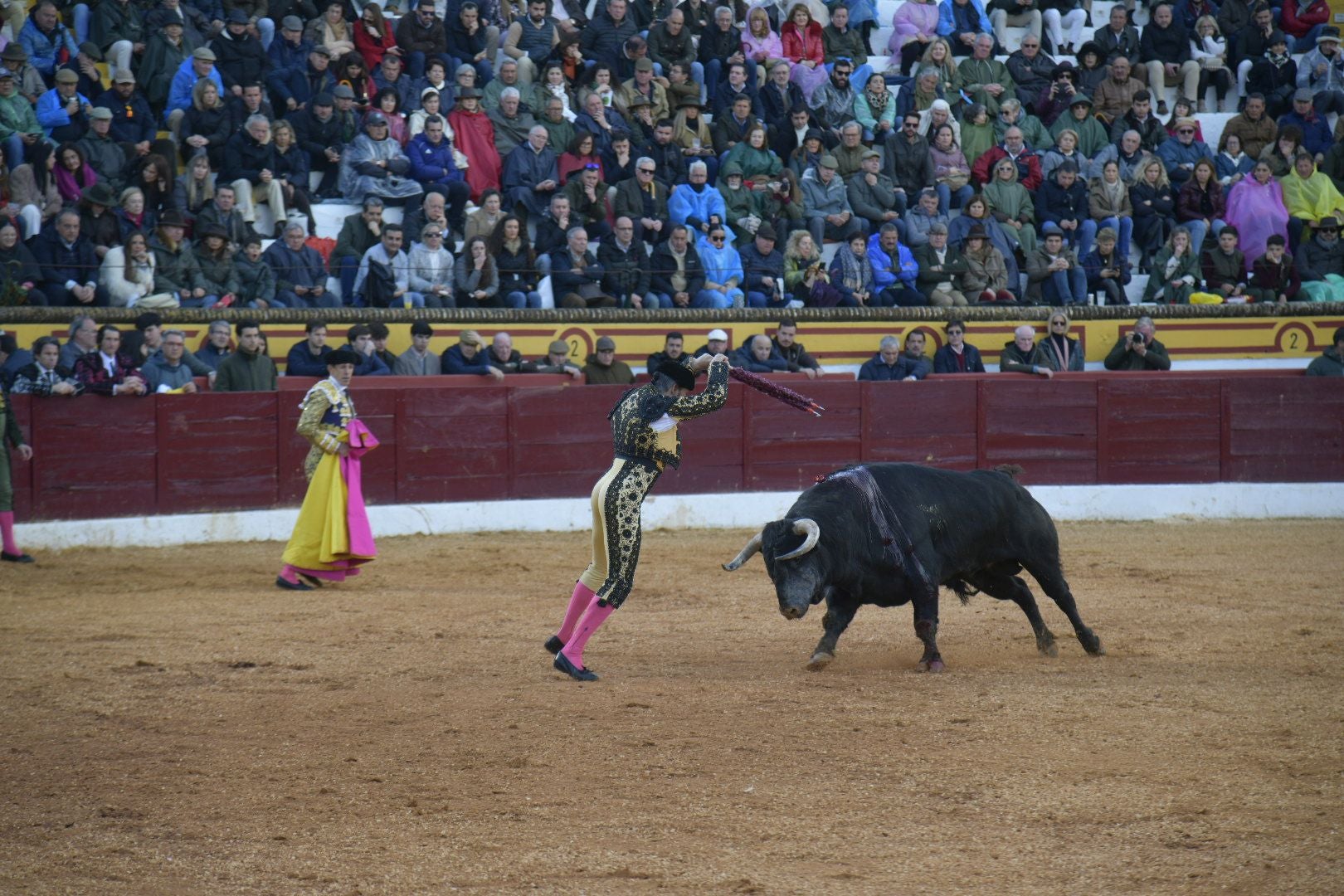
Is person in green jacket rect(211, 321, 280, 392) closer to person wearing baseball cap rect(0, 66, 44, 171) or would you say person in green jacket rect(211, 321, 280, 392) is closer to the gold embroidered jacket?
person wearing baseball cap rect(0, 66, 44, 171)

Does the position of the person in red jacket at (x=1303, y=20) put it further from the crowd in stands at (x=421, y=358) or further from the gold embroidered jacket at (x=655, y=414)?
the gold embroidered jacket at (x=655, y=414)

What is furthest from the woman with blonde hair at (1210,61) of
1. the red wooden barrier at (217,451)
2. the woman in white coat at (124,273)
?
the woman in white coat at (124,273)

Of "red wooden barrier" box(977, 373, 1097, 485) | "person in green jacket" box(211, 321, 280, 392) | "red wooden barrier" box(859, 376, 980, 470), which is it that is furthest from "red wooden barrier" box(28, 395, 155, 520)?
"red wooden barrier" box(977, 373, 1097, 485)

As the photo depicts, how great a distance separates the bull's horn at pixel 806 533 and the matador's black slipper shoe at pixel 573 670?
99 centimetres

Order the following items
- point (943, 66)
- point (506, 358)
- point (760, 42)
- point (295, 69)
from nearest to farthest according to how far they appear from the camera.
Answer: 1. point (506, 358)
2. point (295, 69)
3. point (760, 42)
4. point (943, 66)

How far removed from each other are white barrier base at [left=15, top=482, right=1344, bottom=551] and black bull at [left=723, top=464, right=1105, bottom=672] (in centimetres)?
571

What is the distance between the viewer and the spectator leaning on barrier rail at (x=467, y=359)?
12.6m

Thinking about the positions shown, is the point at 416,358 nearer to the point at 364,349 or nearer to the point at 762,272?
the point at 364,349

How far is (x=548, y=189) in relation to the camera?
13547 mm

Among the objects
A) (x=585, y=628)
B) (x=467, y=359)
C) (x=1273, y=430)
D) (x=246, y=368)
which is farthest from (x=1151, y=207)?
(x=585, y=628)

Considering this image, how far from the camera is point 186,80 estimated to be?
12875mm

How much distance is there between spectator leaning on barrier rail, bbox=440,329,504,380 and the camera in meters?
12.6

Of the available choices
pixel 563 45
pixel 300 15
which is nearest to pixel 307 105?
pixel 300 15

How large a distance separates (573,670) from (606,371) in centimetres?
641
